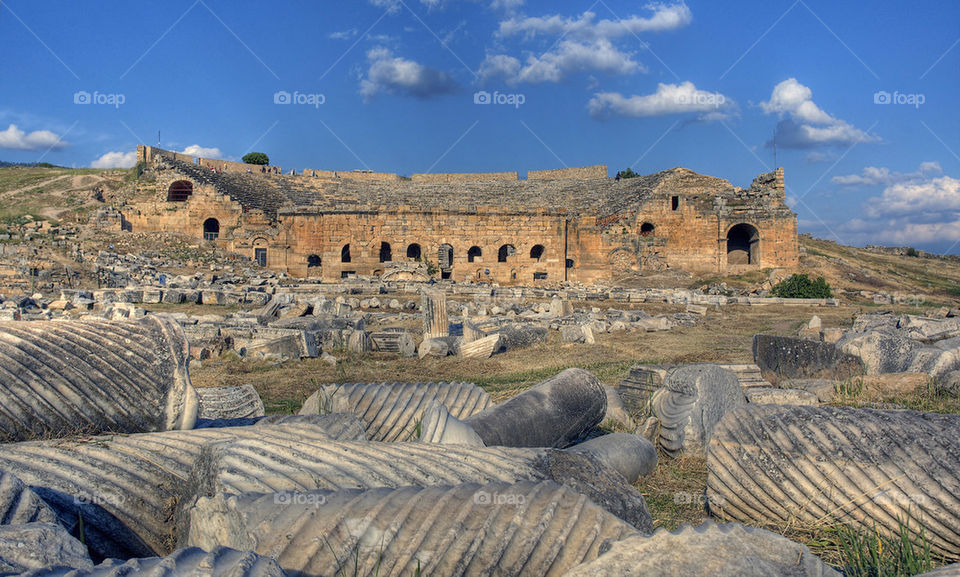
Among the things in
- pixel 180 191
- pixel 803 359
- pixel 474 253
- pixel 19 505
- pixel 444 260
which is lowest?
pixel 803 359

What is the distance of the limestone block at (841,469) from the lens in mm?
2531

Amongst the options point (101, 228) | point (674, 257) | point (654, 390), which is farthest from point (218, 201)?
point (654, 390)

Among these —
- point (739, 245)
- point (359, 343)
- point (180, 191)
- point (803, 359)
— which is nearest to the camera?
point (803, 359)

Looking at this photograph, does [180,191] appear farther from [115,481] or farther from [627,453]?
[115,481]

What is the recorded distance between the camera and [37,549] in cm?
143

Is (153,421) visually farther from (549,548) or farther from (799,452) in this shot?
(799,452)

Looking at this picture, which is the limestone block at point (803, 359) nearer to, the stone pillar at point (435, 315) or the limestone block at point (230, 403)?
the limestone block at point (230, 403)

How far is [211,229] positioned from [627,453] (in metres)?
31.8

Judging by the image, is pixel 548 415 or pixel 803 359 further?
pixel 803 359

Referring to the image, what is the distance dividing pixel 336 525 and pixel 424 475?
1.67 ft

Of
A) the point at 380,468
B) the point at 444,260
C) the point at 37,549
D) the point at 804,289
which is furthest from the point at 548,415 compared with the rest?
the point at 444,260

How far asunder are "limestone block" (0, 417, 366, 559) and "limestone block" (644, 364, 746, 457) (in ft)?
9.26

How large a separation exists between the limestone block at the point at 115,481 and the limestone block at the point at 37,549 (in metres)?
0.60

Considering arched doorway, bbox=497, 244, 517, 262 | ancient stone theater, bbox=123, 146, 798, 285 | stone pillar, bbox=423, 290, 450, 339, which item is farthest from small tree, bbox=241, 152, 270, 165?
stone pillar, bbox=423, 290, 450, 339
